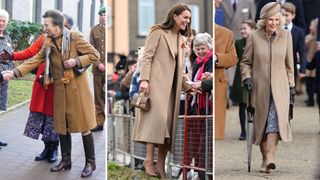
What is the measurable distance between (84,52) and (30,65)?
1.34ft

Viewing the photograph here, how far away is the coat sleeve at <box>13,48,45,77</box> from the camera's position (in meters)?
5.70

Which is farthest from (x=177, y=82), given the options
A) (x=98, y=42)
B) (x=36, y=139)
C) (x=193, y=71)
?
(x=36, y=139)

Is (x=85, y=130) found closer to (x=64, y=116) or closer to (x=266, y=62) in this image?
(x=64, y=116)

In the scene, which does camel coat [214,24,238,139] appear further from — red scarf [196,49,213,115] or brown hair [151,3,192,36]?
brown hair [151,3,192,36]

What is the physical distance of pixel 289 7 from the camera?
595cm

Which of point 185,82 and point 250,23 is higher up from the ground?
point 250,23

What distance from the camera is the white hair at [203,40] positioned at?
5746 mm

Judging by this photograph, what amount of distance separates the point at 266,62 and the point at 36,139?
5.98ft

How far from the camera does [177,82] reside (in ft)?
19.2

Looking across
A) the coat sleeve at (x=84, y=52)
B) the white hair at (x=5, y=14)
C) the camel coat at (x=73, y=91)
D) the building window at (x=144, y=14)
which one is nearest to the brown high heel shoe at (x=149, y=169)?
the camel coat at (x=73, y=91)

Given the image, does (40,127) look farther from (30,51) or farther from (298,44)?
(298,44)

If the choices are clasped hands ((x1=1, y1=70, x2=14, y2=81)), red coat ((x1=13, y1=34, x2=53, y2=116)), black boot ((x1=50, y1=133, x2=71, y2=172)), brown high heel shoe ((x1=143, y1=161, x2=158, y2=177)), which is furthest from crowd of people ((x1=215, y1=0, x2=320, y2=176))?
clasped hands ((x1=1, y1=70, x2=14, y2=81))

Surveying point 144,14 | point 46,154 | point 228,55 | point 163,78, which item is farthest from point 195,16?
point 144,14

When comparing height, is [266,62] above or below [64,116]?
above
